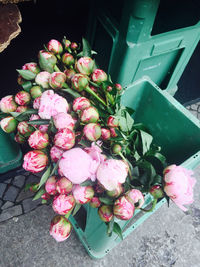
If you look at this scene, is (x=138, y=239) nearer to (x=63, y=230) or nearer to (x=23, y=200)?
(x=23, y=200)

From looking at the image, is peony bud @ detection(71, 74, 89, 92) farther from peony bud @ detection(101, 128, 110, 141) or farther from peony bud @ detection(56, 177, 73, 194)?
peony bud @ detection(56, 177, 73, 194)

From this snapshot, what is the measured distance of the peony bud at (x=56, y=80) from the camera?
66cm

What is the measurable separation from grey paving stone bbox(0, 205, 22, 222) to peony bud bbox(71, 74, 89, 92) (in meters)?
1.06

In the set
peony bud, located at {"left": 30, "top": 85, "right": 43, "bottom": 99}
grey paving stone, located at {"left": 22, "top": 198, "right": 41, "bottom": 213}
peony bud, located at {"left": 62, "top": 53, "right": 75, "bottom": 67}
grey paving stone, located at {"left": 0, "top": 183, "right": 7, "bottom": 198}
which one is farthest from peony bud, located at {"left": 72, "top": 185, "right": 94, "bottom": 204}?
grey paving stone, located at {"left": 0, "top": 183, "right": 7, "bottom": 198}

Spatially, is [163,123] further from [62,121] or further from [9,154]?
[9,154]

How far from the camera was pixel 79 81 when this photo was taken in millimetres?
657

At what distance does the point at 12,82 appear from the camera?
4.20 feet

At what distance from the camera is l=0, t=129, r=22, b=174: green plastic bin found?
126 centimetres

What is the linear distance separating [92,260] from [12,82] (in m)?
1.13

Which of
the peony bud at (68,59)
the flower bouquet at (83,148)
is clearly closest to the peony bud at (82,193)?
the flower bouquet at (83,148)

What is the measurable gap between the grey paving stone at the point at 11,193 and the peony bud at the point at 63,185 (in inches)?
40.5

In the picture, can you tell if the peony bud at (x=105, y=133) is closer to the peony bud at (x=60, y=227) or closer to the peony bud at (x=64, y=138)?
the peony bud at (x=64, y=138)

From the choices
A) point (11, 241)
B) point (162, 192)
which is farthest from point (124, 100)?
point (11, 241)

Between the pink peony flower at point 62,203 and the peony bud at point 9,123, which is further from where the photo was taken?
the peony bud at point 9,123
